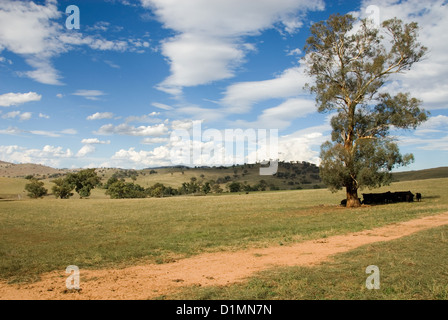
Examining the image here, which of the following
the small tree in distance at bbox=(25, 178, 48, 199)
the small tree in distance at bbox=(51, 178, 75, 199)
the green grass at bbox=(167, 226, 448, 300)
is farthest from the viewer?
the small tree in distance at bbox=(51, 178, 75, 199)

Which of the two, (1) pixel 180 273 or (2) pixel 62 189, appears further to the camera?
(2) pixel 62 189

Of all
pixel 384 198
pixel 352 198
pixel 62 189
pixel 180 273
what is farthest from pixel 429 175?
pixel 180 273

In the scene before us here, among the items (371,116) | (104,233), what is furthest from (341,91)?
(104,233)

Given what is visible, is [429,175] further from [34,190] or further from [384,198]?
[34,190]

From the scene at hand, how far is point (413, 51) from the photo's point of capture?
108 feet

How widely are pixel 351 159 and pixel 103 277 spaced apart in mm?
26744

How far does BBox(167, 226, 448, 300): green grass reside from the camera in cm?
803

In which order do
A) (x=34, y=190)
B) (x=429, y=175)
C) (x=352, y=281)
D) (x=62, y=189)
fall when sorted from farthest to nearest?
1. (x=429, y=175)
2. (x=62, y=189)
3. (x=34, y=190)
4. (x=352, y=281)

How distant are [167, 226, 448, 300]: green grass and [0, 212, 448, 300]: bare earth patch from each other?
0.83 meters

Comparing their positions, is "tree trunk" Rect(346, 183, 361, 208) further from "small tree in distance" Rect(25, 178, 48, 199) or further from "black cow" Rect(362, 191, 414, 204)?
"small tree in distance" Rect(25, 178, 48, 199)

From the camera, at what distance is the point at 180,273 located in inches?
450

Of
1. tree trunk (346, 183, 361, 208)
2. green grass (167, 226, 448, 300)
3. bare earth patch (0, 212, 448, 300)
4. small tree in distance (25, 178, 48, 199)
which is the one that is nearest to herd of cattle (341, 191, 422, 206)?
tree trunk (346, 183, 361, 208)

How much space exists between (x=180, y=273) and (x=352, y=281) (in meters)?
5.56
